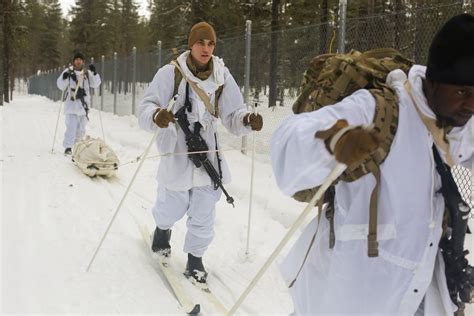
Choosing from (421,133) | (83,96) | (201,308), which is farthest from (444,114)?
(83,96)

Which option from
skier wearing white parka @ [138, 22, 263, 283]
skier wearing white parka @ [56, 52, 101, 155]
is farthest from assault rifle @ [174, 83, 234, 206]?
skier wearing white parka @ [56, 52, 101, 155]

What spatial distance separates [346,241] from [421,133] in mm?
476

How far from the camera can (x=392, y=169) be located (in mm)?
1614

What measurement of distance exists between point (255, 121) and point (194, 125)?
556 millimetres

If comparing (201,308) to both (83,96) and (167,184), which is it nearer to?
(167,184)

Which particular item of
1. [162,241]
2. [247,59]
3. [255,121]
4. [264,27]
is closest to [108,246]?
[162,241]

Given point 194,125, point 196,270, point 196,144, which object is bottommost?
point 196,270

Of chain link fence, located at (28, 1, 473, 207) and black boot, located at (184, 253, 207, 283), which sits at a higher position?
chain link fence, located at (28, 1, 473, 207)

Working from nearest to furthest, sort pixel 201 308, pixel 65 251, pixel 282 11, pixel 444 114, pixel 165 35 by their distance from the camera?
pixel 444 114, pixel 201 308, pixel 65 251, pixel 282 11, pixel 165 35

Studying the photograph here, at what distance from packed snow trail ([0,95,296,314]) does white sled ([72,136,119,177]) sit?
0.56 ft

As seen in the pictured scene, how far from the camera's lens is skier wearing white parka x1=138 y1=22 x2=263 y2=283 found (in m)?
3.84

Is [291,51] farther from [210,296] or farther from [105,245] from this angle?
[210,296]

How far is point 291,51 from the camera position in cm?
926

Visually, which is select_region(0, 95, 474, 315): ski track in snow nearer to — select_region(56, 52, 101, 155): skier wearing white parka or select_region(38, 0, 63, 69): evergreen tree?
select_region(56, 52, 101, 155): skier wearing white parka
